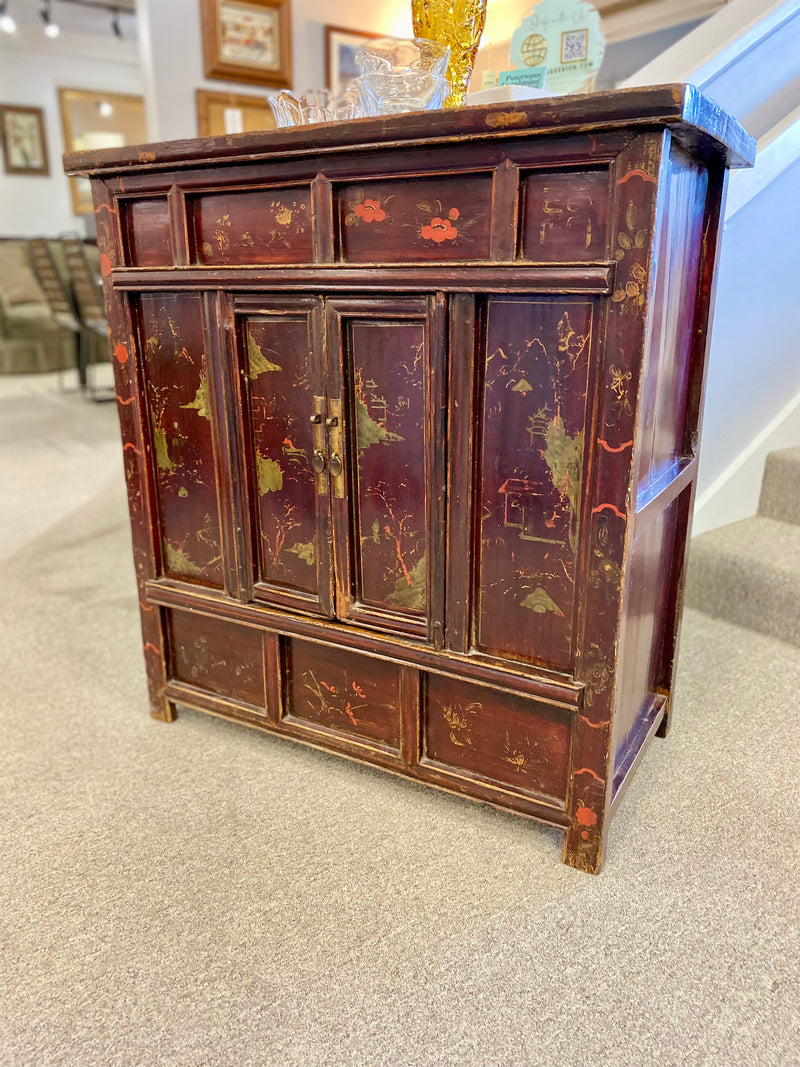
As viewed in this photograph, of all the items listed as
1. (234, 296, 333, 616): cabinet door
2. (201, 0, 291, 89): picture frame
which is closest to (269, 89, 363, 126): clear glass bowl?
(234, 296, 333, 616): cabinet door

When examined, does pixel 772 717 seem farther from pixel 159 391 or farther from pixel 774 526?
pixel 159 391

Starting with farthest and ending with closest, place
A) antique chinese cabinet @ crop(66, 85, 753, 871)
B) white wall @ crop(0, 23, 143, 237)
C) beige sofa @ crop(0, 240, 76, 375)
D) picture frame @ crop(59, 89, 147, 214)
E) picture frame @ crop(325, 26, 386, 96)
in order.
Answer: picture frame @ crop(59, 89, 147, 214), white wall @ crop(0, 23, 143, 237), beige sofa @ crop(0, 240, 76, 375), picture frame @ crop(325, 26, 386, 96), antique chinese cabinet @ crop(66, 85, 753, 871)

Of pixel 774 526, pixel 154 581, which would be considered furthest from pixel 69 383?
pixel 774 526

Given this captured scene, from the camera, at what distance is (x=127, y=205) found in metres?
1.48

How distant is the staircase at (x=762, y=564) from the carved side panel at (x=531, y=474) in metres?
1.06

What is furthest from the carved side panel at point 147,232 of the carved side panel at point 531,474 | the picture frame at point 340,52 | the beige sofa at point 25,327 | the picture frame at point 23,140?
the picture frame at point 23,140

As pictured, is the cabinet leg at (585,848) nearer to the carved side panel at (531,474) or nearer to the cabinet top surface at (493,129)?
the carved side panel at (531,474)

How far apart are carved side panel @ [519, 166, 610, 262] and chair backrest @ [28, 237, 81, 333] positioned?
5.34 meters

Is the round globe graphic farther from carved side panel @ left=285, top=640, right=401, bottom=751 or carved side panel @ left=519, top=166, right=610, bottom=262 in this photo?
carved side panel @ left=285, top=640, right=401, bottom=751

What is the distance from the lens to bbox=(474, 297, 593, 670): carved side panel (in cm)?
116

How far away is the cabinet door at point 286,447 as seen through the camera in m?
1.38

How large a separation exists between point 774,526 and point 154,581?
178 centimetres

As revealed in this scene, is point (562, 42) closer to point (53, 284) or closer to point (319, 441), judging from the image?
point (319, 441)

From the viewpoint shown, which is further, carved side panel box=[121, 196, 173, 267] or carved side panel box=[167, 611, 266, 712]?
carved side panel box=[167, 611, 266, 712]
